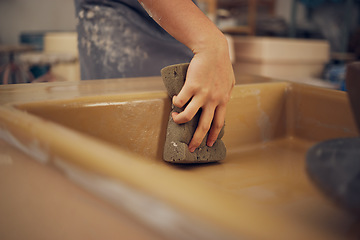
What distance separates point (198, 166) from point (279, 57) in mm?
2308

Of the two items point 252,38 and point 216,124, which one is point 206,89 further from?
point 252,38


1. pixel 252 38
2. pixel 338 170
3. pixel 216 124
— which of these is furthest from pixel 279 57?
pixel 338 170

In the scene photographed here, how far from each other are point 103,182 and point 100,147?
30 millimetres

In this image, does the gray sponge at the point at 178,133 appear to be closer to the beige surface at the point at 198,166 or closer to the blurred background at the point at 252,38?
the beige surface at the point at 198,166

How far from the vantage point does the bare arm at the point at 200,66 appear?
46cm

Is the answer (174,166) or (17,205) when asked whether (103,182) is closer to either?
(17,205)

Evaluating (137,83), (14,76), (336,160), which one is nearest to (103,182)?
(336,160)

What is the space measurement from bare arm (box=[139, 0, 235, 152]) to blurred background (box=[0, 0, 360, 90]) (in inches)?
81.4

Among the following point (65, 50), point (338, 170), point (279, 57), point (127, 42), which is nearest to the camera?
point (338, 170)

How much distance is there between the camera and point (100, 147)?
0.23 m

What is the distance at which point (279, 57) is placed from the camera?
2.63 meters

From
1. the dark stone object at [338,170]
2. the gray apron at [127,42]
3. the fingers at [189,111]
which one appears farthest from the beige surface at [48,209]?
the gray apron at [127,42]

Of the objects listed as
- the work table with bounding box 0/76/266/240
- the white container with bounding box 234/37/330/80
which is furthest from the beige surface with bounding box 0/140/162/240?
the white container with bounding box 234/37/330/80

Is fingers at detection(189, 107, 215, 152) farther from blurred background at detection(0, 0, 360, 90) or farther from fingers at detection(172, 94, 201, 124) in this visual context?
blurred background at detection(0, 0, 360, 90)
